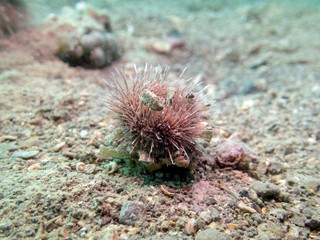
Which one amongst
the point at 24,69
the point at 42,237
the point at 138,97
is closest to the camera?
the point at 42,237

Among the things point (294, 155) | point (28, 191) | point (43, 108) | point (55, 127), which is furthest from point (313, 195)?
point (43, 108)

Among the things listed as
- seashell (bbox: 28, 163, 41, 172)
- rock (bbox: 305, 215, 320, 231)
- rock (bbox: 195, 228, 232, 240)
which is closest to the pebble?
seashell (bbox: 28, 163, 41, 172)

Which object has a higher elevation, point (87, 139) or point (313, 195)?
point (313, 195)

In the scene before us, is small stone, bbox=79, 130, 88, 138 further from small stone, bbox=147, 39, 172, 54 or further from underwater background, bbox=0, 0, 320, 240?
small stone, bbox=147, 39, 172, 54

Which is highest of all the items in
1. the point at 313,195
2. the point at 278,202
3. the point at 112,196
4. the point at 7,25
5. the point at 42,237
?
the point at 7,25

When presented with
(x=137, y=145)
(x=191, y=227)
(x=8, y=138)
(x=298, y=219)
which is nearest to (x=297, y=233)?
(x=298, y=219)

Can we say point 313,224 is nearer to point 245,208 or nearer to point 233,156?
point 245,208

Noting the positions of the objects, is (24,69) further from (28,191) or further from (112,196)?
(112,196)
